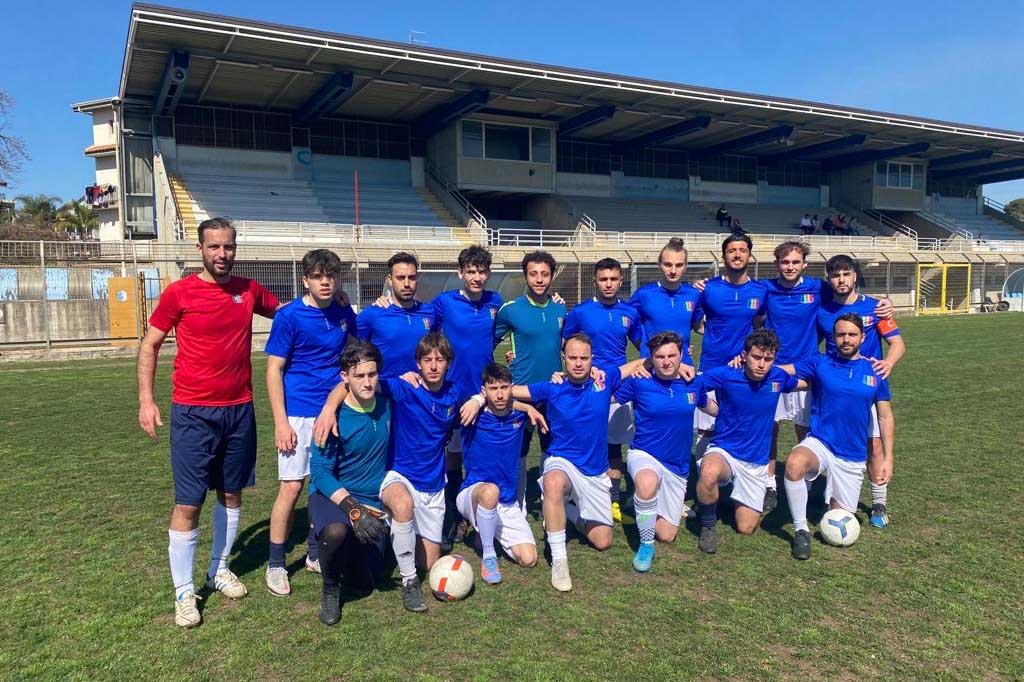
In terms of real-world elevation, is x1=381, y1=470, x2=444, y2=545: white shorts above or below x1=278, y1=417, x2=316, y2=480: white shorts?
below

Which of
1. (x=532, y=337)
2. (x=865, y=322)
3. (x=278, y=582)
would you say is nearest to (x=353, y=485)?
(x=278, y=582)

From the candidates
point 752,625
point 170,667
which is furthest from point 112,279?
point 752,625

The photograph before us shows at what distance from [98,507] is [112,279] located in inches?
563

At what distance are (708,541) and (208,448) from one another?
331 centimetres

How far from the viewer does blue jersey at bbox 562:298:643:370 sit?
544 centimetres

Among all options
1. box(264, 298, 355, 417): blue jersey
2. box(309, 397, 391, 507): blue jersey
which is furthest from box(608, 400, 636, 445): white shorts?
box(264, 298, 355, 417): blue jersey

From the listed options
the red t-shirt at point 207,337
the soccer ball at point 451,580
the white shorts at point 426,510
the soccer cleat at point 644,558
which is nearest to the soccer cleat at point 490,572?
the soccer ball at point 451,580

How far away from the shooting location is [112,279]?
17.7 m

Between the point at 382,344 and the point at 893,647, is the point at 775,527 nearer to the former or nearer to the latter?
the point at 893,647

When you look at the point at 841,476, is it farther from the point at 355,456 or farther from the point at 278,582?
the point at 278,582

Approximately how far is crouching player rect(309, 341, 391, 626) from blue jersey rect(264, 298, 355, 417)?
6.3 inches

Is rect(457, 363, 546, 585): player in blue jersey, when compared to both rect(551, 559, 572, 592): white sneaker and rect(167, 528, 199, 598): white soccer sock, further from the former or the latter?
rect(167, 528, 199, 598): white soccer sock

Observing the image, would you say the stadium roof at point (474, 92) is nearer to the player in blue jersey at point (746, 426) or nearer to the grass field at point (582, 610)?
the grass field at point (582, 610)

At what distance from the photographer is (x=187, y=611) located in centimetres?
368
